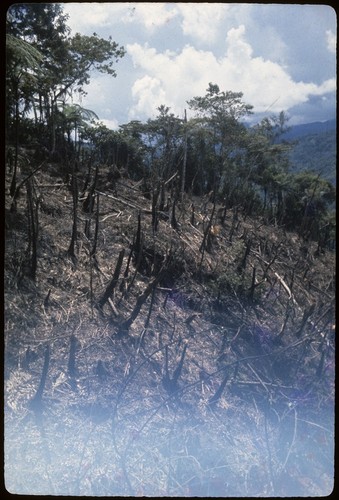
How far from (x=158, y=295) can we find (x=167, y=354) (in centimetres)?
42

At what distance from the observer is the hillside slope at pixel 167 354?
7.87ft

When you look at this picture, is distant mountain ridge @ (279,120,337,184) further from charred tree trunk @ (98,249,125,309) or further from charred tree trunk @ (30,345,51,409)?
charred tree trunk @ (30,345,51,409)

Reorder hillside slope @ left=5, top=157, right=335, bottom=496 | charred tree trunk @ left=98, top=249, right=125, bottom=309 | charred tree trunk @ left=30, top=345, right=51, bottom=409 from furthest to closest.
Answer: charred tree trunk @ left=98, top=249, right=125, bottom=309
charred tree trunk @ left=30, top=345, right=51, bottom=409
hillside slope @ left=5, top=157, right=335, bottom=496

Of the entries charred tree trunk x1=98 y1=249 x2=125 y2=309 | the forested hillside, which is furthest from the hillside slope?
the forested hillside

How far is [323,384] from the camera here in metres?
2.60

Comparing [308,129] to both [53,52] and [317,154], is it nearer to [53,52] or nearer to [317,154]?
[317,154]

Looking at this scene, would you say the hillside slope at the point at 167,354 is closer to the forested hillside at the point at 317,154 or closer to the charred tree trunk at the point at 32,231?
the charred tree trunk at the point at 32,231

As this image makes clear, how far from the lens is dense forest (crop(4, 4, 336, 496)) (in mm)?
2428

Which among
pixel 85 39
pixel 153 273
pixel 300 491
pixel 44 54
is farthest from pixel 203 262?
pixel 44 54

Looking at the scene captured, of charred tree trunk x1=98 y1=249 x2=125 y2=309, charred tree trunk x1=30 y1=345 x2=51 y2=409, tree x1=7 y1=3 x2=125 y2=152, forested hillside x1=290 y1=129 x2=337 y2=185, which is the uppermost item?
tree x1=7 y1=3 x2=125 y2=152

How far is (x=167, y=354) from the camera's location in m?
2.67

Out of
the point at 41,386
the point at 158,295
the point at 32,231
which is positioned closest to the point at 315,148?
the point at 158,295

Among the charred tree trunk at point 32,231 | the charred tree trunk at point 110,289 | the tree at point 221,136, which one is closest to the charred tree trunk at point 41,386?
the charred tree trunk at point 110,289

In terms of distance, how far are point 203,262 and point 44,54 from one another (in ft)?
6.35
